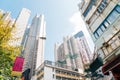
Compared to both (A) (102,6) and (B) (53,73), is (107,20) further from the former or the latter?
(B) (53,73)

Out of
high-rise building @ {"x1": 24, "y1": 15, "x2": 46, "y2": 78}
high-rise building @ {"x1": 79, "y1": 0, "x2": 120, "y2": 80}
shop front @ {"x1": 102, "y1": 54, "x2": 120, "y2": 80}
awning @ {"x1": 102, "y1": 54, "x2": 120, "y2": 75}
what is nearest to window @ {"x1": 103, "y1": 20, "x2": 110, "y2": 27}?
high-rise building @ {"x1": 79, "y1": 0, "x2": 120, "y2": 80}

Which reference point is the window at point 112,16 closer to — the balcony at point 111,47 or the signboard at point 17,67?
the balcony at point 111,47

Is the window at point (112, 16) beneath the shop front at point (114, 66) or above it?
above

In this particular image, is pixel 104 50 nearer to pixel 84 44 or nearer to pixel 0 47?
pixel 0 47

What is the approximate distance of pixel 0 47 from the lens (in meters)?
11.5

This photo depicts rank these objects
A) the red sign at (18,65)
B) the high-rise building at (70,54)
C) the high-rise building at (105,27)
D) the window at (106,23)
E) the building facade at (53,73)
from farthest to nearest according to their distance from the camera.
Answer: the high-rise building at (70,54), the building facade at (53,73), the window at (106,23), the high-rise building at (105,27), the red sign at (18,65)

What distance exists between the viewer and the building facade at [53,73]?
44694 mm

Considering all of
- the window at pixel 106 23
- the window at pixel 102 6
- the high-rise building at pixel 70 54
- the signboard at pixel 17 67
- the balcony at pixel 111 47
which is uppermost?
the high-rise building at pixel 70 54

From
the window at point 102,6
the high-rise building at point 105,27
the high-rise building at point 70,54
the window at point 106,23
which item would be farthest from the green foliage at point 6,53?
the high-rise building at point 70,54

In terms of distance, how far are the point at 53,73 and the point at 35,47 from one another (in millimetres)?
64871

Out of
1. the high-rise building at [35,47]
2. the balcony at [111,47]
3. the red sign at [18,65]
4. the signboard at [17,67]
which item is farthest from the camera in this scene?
Result: the high-rise building at [35,47]

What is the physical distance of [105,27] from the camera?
608 inches

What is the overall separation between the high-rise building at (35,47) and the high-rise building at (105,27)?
198 feet

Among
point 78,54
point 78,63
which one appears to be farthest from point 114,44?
point 78,54
